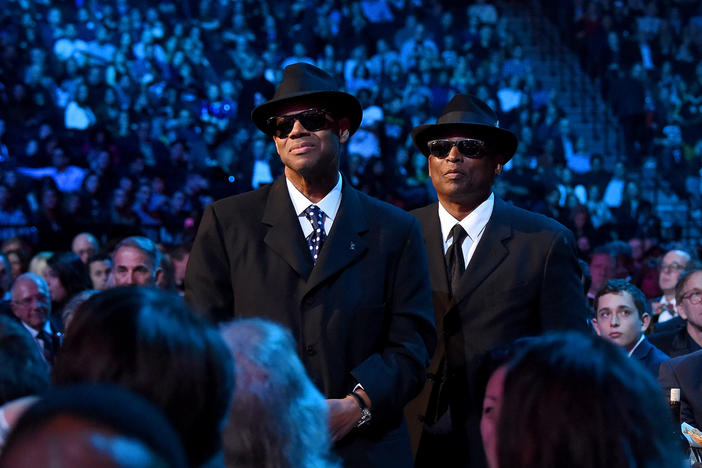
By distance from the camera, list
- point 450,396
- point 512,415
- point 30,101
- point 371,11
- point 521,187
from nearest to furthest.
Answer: point 512,415, point 450,396, point 30,101, point 521,187, point 371,11

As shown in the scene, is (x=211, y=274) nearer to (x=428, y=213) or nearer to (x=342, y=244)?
(x=342, y=244)

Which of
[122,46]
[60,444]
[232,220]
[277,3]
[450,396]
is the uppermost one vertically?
[277,3]

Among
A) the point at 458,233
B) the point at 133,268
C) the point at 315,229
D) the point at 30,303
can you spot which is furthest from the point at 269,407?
the point at 30,303

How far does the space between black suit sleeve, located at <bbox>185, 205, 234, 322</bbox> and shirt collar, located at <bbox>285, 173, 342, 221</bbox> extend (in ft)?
0.97

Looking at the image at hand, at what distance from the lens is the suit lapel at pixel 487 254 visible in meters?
4.08

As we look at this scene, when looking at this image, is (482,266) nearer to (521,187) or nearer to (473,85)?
(521,187)

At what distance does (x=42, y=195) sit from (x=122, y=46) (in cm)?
461

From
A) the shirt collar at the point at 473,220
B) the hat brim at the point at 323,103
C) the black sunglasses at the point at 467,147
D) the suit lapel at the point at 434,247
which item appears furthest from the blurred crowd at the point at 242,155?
the black sunglasses at the point at 467,147

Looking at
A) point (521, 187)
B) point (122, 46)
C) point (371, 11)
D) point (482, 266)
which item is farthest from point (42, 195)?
point (371, 11)

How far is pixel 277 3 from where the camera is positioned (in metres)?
17.8

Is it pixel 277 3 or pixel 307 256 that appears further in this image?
pixel 277 3

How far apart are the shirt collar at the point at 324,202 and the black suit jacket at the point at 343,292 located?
30 mm

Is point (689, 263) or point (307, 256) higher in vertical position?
point (307, 256)

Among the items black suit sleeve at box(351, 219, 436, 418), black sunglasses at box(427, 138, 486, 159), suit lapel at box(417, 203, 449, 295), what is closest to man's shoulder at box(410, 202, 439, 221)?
suit lapel at box(417, 203, 449, 295)
